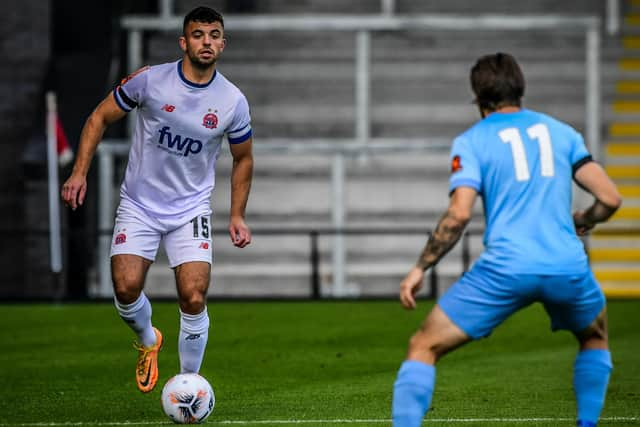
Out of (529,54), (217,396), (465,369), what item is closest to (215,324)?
(465,369)

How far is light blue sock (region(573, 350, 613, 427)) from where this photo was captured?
6.28m

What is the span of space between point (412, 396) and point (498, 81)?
4.60 feet

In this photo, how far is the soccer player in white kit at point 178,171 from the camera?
316 inches

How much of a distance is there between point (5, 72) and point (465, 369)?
12499 mm

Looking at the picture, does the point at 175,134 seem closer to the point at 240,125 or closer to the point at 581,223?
the point at 240,125

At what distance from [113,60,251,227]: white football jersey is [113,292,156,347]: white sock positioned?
529 millimetres

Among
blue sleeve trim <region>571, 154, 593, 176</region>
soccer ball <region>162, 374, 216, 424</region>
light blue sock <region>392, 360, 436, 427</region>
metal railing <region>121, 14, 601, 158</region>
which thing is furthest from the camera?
metal railing <region>121, 14, 601, 158</region>

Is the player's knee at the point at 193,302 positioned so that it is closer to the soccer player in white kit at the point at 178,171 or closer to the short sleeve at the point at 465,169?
the soccer player in white kit at the point at 178,171

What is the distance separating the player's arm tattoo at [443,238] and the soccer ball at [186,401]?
7.30ft

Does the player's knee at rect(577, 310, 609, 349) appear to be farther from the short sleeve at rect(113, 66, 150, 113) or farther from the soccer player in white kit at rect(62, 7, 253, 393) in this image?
the short sleeve at rect(113, 66, 150, 113)

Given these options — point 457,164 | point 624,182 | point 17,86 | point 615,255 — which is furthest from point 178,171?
point 17,86

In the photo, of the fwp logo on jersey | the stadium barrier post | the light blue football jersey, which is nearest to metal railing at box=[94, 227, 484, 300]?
the stadium barrier post

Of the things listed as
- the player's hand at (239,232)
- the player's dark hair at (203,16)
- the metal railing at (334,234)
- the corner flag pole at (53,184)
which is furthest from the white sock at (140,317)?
the metal railing at (334,234)

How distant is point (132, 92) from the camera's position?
8141 mm
